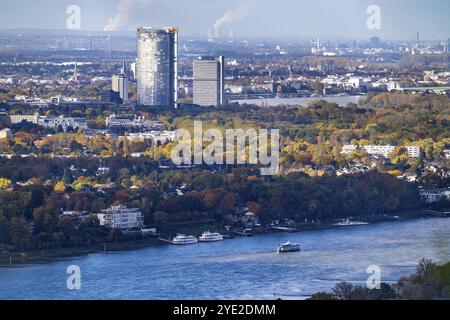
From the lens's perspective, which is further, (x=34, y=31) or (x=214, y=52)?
(x=214, y=52)

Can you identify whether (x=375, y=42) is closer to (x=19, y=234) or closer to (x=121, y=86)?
(x=121, y=86)

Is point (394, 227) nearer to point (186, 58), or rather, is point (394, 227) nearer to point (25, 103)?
point (25, 103)

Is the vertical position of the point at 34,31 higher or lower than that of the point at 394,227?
higher

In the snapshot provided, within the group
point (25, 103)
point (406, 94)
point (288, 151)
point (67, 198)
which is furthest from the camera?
point (406, 94)

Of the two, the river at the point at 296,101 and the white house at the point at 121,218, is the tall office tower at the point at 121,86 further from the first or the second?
the white house at the point at 121,218
